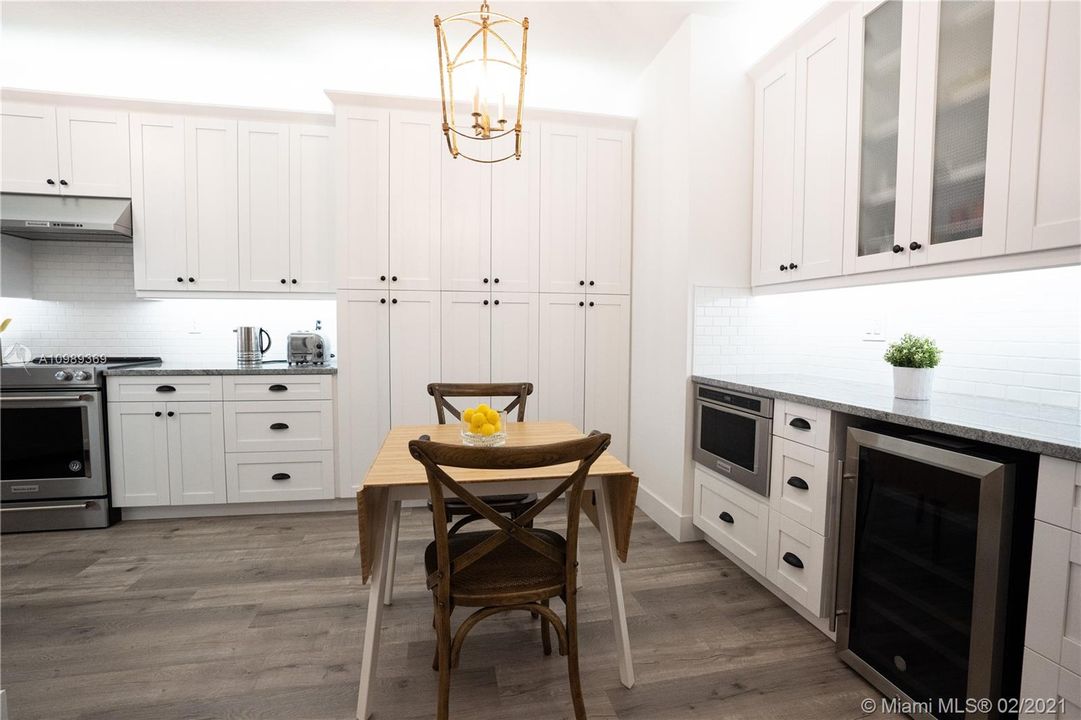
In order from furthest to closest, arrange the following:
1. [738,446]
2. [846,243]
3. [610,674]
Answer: [738,446] < [846,243] < [610,674]

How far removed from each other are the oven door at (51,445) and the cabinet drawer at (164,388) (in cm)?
11

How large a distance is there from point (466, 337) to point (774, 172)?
215 cm

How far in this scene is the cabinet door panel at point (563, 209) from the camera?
3561 mm

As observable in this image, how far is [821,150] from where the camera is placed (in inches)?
96.1

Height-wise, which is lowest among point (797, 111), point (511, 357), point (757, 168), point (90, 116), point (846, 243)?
point (511, 357)

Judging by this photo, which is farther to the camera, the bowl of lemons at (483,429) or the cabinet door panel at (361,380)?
the cabinet door panel at (361,380)

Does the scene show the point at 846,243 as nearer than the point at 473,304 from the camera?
Yes

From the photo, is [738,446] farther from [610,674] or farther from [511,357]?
[511,357]

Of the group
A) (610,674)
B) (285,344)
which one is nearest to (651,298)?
(610,674)

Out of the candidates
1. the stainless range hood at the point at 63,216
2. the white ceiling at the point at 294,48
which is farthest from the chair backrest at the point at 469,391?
the stainless range hood at the point at 63,216

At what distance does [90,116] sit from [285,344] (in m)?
1.88

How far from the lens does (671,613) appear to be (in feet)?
7.34

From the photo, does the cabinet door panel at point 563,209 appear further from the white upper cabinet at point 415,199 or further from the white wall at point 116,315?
the white wall at point 116,315

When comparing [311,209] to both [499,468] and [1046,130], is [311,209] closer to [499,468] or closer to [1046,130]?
[499,468]
